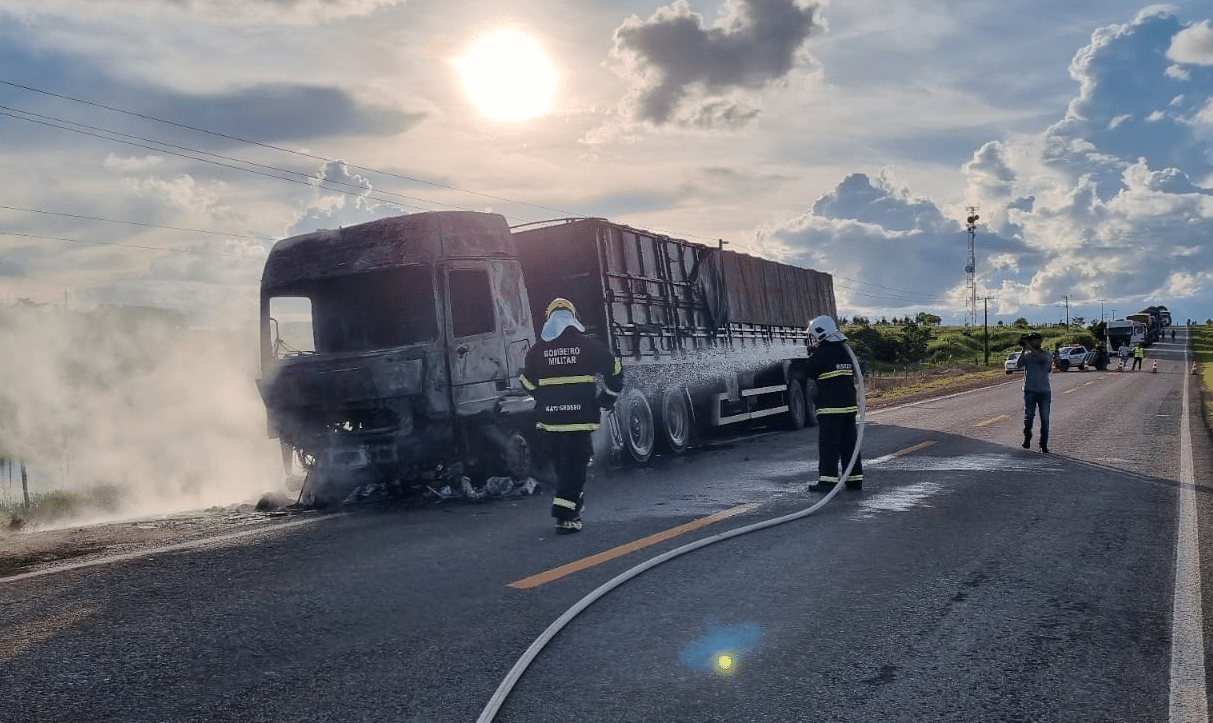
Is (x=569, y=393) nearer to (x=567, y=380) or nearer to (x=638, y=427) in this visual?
(x=567, y=380)

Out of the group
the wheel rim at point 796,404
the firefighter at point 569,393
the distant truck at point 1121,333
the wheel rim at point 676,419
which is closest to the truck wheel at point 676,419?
the wheel rim at point 676,419

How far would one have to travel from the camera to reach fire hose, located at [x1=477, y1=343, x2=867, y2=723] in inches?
140

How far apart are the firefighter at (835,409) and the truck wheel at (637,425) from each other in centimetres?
309

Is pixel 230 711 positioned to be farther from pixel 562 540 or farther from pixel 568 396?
pixel 568 396

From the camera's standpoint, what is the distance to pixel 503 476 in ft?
30.9

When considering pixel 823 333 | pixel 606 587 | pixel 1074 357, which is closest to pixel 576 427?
pixel 606 587

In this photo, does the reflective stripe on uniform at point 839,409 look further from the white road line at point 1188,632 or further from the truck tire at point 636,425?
the truck tire at point 636,425

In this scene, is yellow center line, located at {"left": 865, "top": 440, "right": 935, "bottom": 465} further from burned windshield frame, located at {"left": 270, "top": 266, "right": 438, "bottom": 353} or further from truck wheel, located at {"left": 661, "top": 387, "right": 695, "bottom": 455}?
burned windshield frame, located at {"left": 270, "top": 266, "right": 438, "bottom": 353}

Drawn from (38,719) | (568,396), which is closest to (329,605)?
(38,719)

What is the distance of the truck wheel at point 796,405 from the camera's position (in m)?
17.4

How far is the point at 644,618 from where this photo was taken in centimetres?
472

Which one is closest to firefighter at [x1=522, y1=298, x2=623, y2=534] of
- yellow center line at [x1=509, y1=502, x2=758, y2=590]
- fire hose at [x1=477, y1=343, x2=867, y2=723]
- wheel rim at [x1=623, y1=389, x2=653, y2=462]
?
yellow center line at [x1=509, y1=502, x2=758, y2=590]

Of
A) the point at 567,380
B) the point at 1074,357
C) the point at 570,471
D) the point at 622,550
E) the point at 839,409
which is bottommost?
the point at 1074,357

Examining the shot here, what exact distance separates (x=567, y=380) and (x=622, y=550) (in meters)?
1.58
